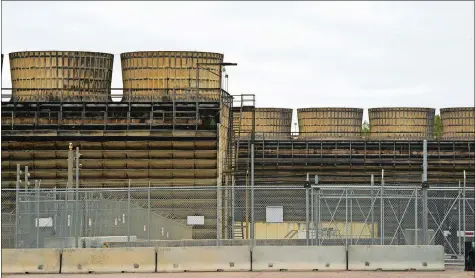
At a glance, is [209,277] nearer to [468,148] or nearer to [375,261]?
[375,261]

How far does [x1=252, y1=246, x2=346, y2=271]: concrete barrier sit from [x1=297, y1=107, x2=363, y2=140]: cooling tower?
138ft

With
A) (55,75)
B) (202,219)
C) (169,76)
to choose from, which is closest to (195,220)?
(202,219)

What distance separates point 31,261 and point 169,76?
2592 centimetres

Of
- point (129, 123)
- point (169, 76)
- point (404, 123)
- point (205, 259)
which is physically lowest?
point (205, 259)

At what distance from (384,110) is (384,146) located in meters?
5.99

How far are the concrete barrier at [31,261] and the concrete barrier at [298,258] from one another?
510 cm

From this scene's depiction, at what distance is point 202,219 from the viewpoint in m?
47.7

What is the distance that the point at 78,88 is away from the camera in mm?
53938

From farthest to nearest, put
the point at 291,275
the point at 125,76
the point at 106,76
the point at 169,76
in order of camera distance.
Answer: the point at 106,76, the point at 125,76, the point at 169,76, the point at 291,275

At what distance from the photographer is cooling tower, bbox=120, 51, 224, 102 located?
53.2 m

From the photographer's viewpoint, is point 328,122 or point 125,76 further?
point 328,122

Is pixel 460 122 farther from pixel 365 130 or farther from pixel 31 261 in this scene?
pixel 365 130

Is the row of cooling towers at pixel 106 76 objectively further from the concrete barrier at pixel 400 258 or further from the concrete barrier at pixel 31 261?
the concrete barrier at pixel 400 258

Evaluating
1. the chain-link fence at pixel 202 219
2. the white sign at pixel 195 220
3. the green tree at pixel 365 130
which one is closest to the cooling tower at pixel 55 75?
the chain-link fence at pixel 202 219
